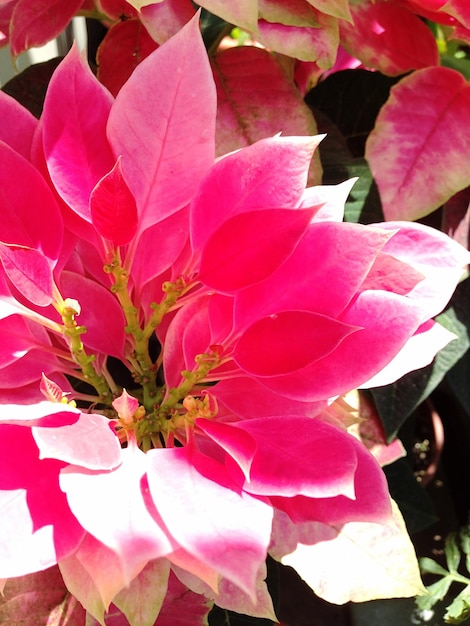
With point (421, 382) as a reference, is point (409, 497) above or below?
below

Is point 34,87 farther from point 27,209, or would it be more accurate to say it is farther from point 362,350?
point 362,350

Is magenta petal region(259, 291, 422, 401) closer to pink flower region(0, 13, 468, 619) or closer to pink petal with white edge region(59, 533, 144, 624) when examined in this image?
pink flower region(0, 13, 468, 619)

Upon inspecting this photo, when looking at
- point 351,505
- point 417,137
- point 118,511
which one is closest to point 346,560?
point 351,505

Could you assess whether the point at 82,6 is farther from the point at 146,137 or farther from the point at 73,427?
the point at 73,427

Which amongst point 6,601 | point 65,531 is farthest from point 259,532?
point 6,601

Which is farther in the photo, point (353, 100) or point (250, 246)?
point (353, 100)
